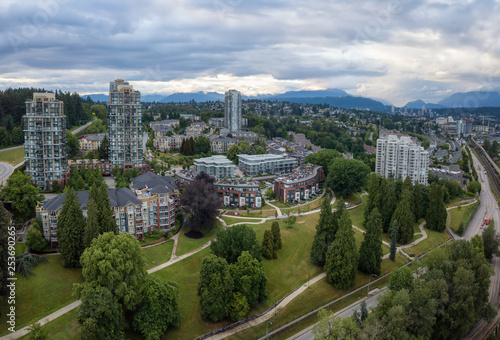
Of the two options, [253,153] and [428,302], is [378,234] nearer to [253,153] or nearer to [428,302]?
[428,302]

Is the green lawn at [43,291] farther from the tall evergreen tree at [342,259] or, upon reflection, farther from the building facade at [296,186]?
the building facade at [296,186]

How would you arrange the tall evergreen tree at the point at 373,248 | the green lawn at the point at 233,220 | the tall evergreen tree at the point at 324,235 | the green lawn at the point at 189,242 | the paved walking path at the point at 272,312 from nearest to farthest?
the paved walking path at the point at 272,312 < the tall evergreen tree at the point at 373,248 < the tall evergreen tree at the point at 324,235 < the green lawn at the point at 189,242 < the green lawn at the point at 233,220

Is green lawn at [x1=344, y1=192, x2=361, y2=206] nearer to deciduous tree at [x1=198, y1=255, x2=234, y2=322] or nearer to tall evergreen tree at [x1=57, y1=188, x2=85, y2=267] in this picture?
deciduous tree at [x1=198, y1=255, x2=234, y2=322]

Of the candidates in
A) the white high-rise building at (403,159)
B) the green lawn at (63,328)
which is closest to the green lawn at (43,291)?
the green lawn at (63,328)

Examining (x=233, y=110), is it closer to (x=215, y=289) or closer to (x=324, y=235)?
(x=324, y=235)

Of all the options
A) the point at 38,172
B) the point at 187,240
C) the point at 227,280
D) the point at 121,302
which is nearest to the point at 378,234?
the point at 227,280

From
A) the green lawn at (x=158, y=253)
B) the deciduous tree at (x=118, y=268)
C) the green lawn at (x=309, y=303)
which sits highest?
the deciduous tree at (x=118, y=268)
